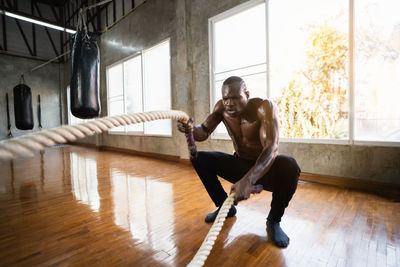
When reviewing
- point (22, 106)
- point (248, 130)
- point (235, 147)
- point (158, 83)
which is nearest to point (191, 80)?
point (158, 83)

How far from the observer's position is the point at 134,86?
587 cm

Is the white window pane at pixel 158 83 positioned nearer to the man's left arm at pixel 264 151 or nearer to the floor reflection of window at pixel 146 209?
the floor reflection of window at pixel 146 209

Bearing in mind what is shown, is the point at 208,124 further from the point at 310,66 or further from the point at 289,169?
the point at 310,66

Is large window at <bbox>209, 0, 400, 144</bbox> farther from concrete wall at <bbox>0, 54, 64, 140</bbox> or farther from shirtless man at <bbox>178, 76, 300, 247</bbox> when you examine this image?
concrete wall at <bbox>0, 54, 64, 140</bbox>

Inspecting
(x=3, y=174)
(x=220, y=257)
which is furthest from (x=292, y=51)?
(x=3, y=174)

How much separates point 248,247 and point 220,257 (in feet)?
0.69

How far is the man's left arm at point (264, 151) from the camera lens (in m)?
0.99

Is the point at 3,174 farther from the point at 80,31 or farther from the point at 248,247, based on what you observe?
the point at 248,247

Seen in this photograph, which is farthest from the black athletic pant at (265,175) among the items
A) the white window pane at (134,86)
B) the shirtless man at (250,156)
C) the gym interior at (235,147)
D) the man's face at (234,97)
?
the white window pane at (134,86)

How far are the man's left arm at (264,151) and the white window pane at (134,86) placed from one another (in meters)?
4.78

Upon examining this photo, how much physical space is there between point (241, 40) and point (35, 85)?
34.1 feet

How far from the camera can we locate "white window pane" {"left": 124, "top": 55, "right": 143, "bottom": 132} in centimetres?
567

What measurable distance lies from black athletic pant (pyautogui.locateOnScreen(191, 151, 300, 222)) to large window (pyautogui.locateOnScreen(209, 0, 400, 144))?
5.80 feet

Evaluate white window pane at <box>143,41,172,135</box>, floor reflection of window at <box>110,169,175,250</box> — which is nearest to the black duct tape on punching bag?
floor reflection of window at <box>110,169,175,250</box>
